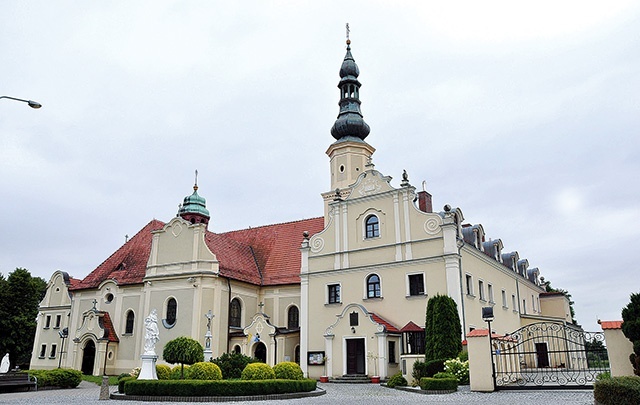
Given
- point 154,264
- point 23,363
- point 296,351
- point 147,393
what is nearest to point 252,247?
point 154,264

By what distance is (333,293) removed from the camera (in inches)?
1190

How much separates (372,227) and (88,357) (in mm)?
21387

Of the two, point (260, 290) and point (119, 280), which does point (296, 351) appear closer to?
point (260, 290)

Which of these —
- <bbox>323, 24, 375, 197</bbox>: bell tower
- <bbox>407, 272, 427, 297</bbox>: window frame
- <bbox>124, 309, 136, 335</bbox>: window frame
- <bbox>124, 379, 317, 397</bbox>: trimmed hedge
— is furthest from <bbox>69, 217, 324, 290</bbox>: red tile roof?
<bbox>124, 379, 317, 397</bbox>: trimmed hedge

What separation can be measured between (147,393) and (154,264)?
61.5 ft

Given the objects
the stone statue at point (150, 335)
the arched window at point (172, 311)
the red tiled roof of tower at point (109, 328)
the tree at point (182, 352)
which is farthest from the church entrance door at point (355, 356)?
the red tiled roof of tower at point (109, 328)

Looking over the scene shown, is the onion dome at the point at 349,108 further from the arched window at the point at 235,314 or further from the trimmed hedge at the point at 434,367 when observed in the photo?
the trimmed hedge at the point at 434,367

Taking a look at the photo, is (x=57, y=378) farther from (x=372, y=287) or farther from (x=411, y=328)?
(x=411, y=328)

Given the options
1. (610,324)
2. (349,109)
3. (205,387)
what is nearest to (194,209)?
(349,109)

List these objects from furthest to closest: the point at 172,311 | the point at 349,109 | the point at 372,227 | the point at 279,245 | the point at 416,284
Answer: the point at 279,245 → the point at 349,109 → the point at 172,311 → the point at 372,227 → the point at 416,284

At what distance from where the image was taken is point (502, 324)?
3219cm

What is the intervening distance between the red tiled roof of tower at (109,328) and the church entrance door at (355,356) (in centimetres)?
1720

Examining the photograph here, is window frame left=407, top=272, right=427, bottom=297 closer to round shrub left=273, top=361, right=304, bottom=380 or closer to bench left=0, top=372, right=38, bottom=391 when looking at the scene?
round shrub left=273, top=361, right=304, bottom=380

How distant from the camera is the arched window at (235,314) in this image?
34.3 meters
